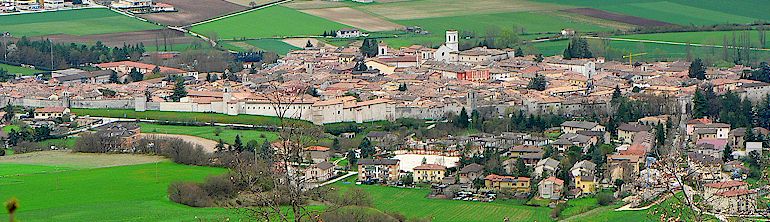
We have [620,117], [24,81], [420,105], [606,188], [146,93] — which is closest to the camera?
[606,188]

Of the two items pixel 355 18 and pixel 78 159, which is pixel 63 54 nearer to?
pixel 355 18

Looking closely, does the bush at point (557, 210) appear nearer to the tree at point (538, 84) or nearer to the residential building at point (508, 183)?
the residential building at point (508, 183)

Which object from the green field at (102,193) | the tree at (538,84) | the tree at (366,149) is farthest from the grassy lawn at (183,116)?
the tree at (538,84)

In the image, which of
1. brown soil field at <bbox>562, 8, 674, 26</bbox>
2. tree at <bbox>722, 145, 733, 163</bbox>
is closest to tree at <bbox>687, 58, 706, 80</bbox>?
brown soil field at <bbox>562, 8, 674, 26</bbox>

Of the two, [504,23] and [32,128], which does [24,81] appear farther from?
[504,23]

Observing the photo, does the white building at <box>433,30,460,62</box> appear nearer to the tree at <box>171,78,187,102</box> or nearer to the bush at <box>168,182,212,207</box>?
the tree at <box>171,78,187,102</box>

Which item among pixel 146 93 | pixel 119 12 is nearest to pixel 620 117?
pixel 146 93
